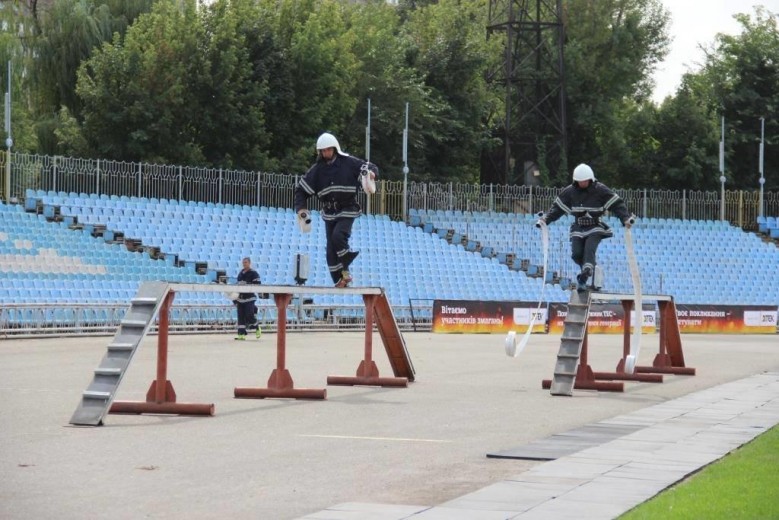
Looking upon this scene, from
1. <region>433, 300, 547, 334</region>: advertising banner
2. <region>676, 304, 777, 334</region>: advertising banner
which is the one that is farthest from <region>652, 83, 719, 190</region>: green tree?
<region>433, 300, 547, 334</region>: advertising banner

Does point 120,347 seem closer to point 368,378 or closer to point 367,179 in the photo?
point 367,179

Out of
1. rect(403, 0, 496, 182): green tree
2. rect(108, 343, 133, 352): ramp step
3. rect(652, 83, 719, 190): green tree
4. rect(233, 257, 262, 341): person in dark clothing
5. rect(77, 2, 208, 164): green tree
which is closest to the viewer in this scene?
rect(108, 343, 133, 352): ramp step

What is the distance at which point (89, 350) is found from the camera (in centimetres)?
2567

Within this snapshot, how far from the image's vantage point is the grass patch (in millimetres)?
7953

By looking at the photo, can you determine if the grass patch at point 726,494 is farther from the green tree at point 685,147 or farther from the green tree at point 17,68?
the green tree at point 685,147

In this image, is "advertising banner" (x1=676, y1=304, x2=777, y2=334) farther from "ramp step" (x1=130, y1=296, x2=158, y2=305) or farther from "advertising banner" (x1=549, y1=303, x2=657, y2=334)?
"ramp step" (x1=130, y1=296, x2=158, y2=305)

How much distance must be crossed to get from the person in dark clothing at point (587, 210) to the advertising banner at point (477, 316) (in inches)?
798

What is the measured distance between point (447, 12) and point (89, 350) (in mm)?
44853

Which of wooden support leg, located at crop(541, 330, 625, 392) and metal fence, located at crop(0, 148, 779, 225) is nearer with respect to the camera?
wooden support leg, located at crop(541, 330, 625, 392)

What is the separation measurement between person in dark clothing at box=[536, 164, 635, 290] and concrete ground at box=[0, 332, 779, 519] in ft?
6.33

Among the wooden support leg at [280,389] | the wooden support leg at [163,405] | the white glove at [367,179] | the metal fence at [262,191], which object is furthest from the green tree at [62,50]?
the wooden support leg at [163,405]

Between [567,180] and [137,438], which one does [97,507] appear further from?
[567,180]

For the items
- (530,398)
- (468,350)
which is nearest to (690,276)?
(468,350)

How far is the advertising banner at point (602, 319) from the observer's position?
135 feet
